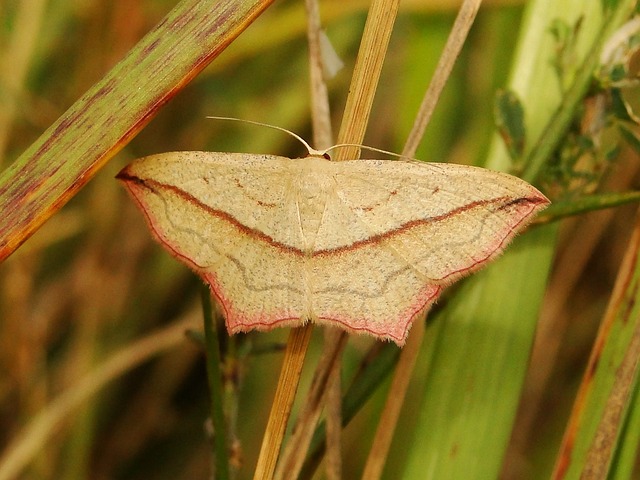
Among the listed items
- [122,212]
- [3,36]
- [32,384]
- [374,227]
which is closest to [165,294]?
[122,212]

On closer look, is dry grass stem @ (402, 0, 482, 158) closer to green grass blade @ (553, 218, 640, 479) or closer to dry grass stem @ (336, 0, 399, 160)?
dry grass stem @ (336, 0, 399, 160)

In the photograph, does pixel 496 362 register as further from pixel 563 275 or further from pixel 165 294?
pixel 165 294

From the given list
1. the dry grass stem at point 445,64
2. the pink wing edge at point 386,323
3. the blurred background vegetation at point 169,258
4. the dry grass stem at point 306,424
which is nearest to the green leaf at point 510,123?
the dry grass stem at point 445,64

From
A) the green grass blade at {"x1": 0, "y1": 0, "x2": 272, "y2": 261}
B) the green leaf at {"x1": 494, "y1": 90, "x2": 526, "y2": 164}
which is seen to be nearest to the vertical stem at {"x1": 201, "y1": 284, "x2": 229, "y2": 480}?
the green grass blade at {"x1": 0, "y1": 0, "x2": 272, "y2": 261}

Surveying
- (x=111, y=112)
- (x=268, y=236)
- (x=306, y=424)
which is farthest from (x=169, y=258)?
(x=111, y=112)

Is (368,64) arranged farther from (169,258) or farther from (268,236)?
(169,258)

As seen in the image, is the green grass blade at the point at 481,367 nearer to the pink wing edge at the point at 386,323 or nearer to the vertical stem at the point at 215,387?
the pink wing edge at the point at 386,323
